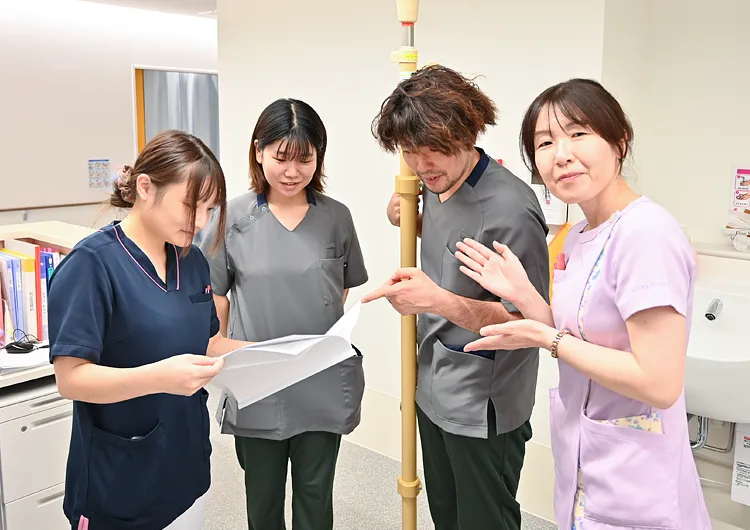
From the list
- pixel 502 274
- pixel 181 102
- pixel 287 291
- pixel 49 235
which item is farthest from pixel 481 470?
pixel 181 102

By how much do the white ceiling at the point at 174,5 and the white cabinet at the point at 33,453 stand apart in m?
4.22

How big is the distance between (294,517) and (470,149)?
3.66 ft

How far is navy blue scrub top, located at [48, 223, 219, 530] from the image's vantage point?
4.47 ft

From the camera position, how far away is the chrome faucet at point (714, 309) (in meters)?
2.23

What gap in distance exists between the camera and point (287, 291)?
180 cm

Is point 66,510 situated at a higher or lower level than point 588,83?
lower

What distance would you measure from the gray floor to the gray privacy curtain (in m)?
4.08

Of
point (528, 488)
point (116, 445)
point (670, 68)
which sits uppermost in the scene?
point (670, 68)

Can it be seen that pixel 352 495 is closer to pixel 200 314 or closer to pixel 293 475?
pixel 293 475

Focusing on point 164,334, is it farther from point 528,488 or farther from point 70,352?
point 528,488

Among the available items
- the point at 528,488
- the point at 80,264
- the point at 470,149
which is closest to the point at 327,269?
the point at 470,149

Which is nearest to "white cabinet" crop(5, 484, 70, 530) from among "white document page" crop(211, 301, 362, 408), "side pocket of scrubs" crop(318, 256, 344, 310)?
"white document page" crop(211, 301, 362, 408)

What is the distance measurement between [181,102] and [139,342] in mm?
5835

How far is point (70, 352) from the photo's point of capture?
1.33 metres
